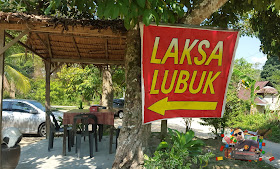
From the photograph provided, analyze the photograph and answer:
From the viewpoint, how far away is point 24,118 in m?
8.81

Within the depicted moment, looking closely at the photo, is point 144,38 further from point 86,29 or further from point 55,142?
point 55,142

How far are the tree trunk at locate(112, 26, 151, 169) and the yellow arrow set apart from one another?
1.59ft

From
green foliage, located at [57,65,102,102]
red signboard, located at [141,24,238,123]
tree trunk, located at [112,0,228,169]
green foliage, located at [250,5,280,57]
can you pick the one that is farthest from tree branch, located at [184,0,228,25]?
green foliage, located at [57,65,102,102]

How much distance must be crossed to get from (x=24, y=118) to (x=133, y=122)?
5966 mm

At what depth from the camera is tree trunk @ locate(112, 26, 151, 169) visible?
178 inches

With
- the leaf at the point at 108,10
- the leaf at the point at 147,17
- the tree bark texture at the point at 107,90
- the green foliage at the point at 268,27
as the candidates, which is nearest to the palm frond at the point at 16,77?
the tree bark texture at the point at 107,90

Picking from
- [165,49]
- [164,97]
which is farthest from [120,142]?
[165,49]

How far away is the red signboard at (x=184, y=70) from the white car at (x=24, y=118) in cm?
615

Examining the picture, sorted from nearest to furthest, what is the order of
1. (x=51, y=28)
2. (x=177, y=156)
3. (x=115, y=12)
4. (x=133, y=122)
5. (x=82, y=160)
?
(x=115, y=12), (x=177, y=156), (x=133, y=122), (x=51, y=28), (x=82, y=160)

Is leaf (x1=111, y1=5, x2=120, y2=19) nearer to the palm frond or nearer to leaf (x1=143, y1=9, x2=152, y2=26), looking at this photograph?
leaf (x1=143, y1=9, x2=152, y2=26)

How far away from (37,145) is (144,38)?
4.91 metres

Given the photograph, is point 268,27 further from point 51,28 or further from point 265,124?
point 51,28

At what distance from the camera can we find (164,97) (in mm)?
4309

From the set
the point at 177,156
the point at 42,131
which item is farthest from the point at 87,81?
the point at 177,156
